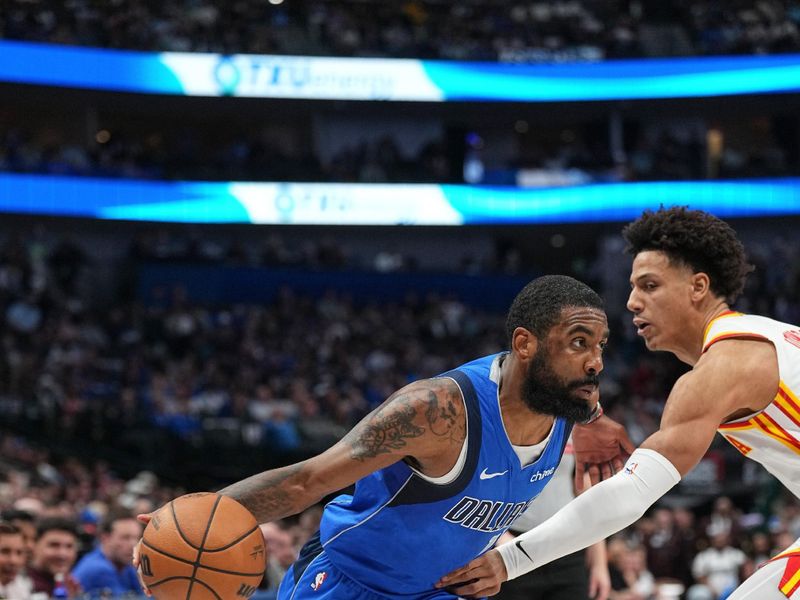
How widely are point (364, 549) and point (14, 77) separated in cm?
2211

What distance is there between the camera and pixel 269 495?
12.1 feet

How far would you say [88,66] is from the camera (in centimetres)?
2491

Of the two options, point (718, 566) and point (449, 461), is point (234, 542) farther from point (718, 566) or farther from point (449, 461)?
point (718, 566)

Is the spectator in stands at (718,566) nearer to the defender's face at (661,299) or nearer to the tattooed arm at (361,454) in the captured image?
the defender's face at (661,299)

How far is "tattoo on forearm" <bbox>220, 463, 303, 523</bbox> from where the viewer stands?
3682 millimetres

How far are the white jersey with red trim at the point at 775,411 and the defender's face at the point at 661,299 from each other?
125 mm

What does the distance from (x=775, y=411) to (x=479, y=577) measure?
1.18 m

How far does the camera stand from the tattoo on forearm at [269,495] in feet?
12.1

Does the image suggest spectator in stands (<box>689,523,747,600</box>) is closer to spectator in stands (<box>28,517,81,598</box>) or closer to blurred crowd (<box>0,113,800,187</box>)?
spectator in stands (<box>28,517,81,598</box>)

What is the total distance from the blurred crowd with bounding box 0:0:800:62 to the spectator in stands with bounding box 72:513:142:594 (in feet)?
62.6

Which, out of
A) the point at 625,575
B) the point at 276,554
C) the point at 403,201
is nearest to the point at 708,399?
the point at 276,554

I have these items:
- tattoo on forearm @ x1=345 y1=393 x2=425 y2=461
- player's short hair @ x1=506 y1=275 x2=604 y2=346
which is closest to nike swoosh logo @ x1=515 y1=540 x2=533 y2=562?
tattoo on forearm @ x1=345 y1=393 x2=425 y2=461

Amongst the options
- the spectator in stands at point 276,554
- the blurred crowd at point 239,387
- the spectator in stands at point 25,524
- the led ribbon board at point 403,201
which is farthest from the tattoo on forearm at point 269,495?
the led ribbon board at point 403,201

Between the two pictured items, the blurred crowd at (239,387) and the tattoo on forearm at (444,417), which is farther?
the blurred crowd at (239,387)
